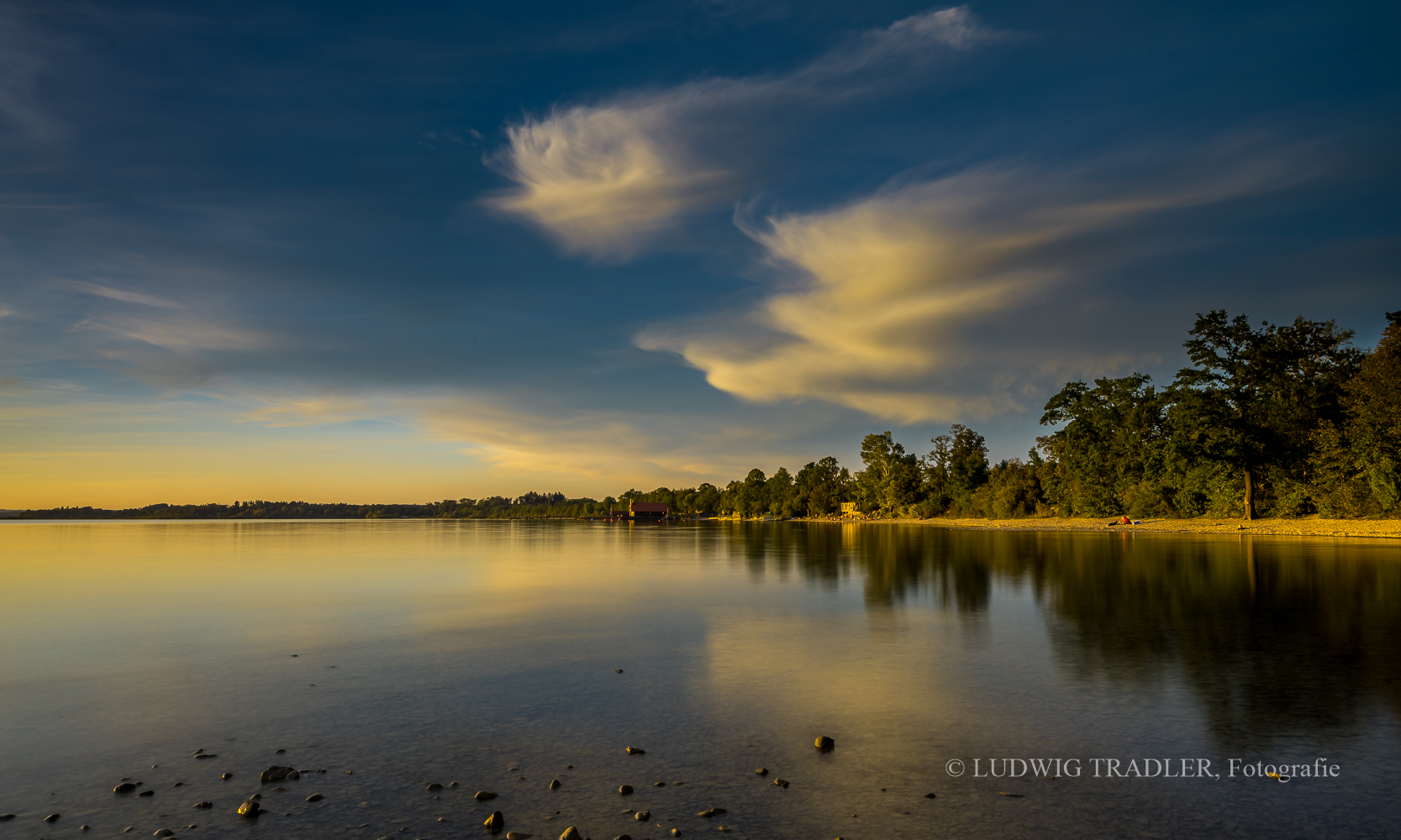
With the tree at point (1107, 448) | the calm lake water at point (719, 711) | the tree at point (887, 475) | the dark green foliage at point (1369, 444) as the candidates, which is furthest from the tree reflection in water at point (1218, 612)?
the tree at point (887, 475)

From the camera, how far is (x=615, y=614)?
23797 mm

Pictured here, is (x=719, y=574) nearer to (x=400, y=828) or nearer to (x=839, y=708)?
(x=839, y=708)

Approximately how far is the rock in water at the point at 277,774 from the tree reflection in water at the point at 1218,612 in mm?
13280

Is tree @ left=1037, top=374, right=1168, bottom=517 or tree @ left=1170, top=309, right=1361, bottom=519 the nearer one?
tree @ left=1170, top=309, right=1361, bottom=519

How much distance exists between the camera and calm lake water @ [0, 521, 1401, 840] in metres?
8.15

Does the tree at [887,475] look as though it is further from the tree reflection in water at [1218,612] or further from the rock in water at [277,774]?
the rock in water at [277,774]

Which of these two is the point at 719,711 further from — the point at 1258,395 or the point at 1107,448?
the point at 1107,448

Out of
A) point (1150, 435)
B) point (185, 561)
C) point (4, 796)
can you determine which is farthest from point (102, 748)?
point (1150, 435)

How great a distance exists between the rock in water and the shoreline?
69819 millimetres

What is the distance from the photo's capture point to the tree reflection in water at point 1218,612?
1271 cm

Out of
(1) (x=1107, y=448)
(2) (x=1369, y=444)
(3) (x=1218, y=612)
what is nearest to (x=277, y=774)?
(3) (x=1218, y=612)

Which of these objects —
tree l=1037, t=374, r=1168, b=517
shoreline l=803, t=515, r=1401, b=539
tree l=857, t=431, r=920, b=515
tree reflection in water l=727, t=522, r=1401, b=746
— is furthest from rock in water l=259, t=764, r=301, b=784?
tree l=857, t=431, r=920, b=515

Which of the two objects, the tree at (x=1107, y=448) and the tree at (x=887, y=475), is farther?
the tree at (x=887, y=475)

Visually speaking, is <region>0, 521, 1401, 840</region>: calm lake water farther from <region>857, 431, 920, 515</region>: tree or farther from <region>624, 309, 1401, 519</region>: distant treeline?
<region>857, 431, 920, 515</region>: tree
